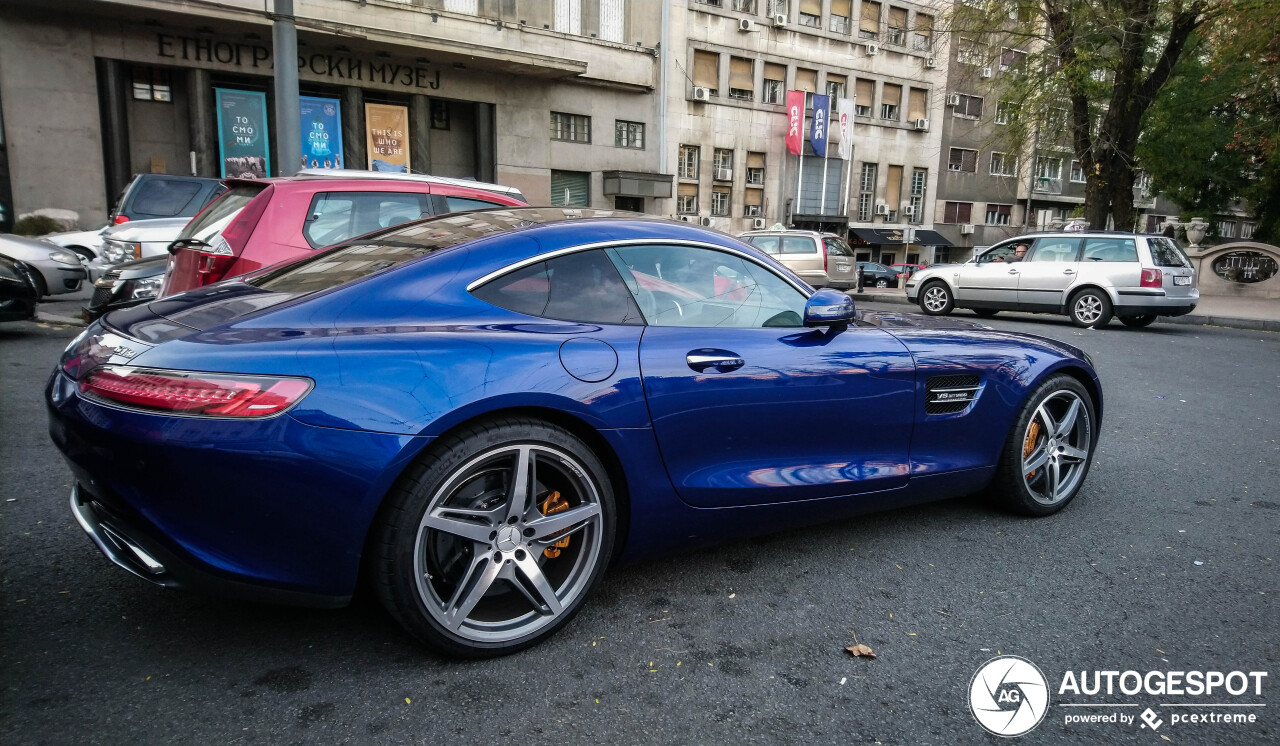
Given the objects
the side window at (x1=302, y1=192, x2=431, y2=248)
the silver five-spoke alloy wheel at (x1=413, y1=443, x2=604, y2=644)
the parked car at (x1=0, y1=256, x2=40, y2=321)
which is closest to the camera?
the silver five-spoke alloy wheel at (x1=413, y1=443, x2=604, y2=644)

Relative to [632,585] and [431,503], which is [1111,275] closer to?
[632,585]

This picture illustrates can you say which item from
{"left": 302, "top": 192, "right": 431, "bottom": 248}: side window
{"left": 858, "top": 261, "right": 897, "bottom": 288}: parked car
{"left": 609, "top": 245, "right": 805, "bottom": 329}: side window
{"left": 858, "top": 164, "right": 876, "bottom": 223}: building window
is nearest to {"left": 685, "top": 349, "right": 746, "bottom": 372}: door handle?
{"left": 609, "top": 245, "right": 805, "bottom": 329}: side window

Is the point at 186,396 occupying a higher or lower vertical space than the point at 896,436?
higher

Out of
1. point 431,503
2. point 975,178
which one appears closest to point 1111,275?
point 431,503

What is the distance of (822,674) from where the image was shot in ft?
7.80

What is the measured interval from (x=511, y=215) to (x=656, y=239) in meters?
0.58

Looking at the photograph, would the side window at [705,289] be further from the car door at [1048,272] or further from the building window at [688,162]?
the building window at [688,162]

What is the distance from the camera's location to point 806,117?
3475cm

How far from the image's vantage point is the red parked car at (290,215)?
5078 mm

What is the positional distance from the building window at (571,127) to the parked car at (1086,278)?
17342 mm

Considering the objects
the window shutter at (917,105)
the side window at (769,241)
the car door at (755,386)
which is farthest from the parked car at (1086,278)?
the window shutter at (917,105)

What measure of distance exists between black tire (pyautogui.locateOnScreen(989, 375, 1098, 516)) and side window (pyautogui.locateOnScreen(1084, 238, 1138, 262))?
10758 mm

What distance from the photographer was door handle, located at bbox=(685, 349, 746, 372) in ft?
8.90

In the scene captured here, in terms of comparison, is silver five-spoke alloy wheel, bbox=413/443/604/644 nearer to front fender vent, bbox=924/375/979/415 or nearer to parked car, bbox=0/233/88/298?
front fender vent, bbox=924/375/979/415
